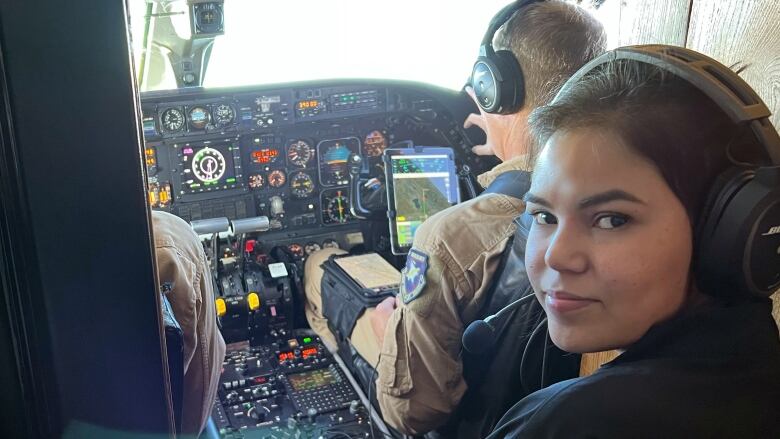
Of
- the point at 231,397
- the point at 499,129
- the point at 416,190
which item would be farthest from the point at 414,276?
the point at 416,190

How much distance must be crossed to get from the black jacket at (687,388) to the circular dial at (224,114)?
2376mm

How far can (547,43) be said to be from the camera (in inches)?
57.7

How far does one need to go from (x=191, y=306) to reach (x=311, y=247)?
202 cm

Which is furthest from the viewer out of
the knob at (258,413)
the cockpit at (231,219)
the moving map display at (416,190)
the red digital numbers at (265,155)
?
the red digital numbers at (265,155)

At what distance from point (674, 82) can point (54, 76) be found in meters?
0.59

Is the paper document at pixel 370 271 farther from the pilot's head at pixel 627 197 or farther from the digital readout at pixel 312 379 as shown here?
the pilot's head at pixel 627 197

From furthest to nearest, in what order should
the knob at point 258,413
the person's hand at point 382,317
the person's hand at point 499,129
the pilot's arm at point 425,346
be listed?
the knob at point 258,413, the person's hand at point 382,317, the person's hand at point 499,129, the pilot's arm at point 425,346

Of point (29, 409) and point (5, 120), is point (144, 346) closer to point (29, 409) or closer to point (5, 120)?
point (29, 409)

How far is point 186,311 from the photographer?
3.60ft

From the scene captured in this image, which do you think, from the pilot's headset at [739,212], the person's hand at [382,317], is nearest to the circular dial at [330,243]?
the person's hand at [382,317]

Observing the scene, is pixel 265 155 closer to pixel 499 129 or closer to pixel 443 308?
pixel 499 129

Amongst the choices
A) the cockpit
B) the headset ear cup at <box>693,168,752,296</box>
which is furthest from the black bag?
the headset ear cup at <box>693,168,752,296</box>

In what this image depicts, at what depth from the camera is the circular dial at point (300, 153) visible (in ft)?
10.0

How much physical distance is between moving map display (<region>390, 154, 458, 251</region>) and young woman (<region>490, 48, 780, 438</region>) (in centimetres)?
195
